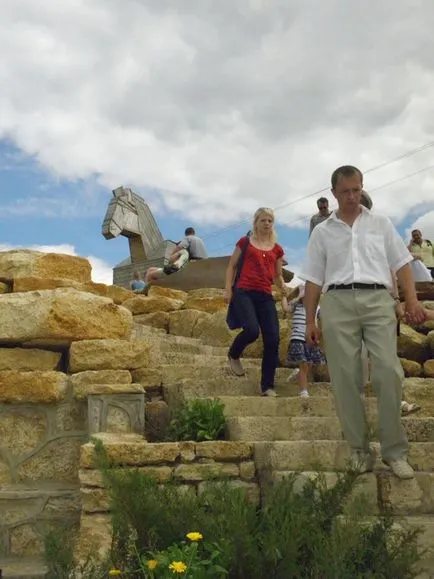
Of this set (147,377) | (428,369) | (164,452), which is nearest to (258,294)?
(147,377)

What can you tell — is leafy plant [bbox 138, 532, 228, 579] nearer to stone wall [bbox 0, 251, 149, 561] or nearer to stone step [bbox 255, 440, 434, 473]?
stone step [bbox 255, 440, 434, 473]

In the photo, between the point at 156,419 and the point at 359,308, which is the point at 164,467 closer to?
the point at 156,419

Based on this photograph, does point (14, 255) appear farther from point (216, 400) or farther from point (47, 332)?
point (216, 400)

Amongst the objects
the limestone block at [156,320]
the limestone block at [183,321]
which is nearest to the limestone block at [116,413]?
the limestone block at [183,321]

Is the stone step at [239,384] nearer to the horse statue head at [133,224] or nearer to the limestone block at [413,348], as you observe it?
the limestone block at [413,348]

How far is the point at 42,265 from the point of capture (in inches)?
271

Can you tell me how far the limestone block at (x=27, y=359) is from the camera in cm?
518

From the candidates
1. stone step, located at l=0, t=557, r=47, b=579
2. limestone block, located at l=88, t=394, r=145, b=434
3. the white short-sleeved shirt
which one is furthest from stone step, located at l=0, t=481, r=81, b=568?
the white short-sleeved shirt

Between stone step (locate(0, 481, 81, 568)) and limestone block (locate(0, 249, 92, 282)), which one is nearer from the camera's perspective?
stone step (locate(0, 481, 81, 568))

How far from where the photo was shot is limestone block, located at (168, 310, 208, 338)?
8219mm

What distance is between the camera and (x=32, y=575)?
3.84 m

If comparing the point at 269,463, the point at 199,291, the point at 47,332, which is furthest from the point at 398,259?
the point at 199,291

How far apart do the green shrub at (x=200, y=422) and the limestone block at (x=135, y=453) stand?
18.5 inches

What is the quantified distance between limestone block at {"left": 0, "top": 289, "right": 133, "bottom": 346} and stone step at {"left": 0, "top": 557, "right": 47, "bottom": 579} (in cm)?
161
